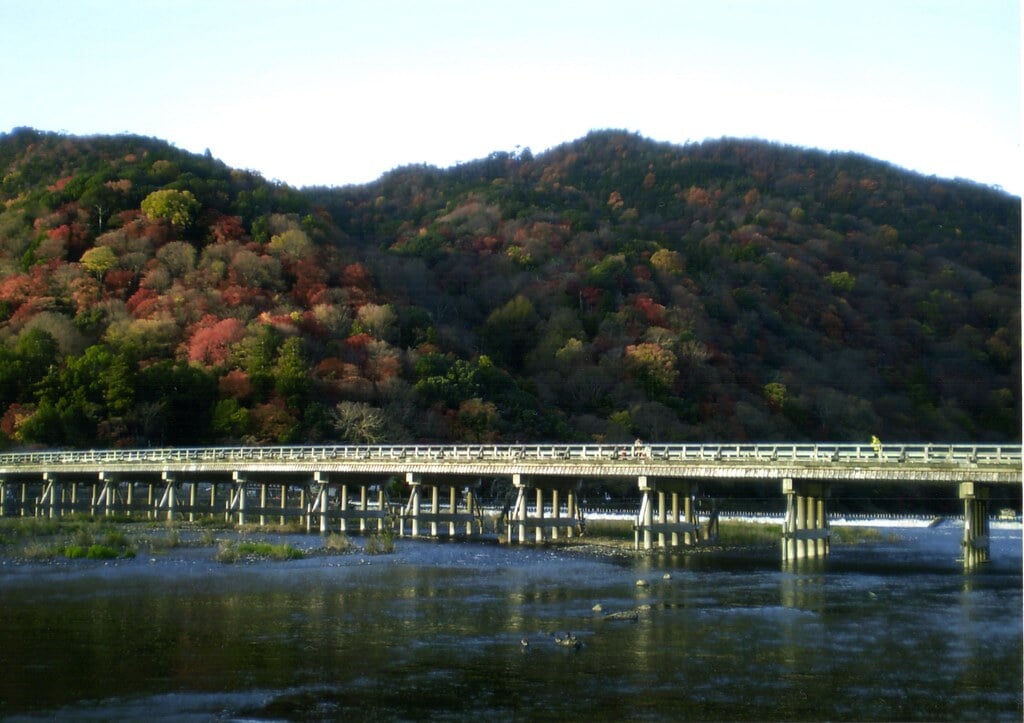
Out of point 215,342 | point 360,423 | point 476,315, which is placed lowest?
point 360,423

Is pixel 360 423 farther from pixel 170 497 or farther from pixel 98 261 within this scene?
pixel 98 261

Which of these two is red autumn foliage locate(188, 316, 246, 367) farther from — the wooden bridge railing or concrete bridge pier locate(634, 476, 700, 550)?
concrete bridge pier locate(634, 476, 700, 550)

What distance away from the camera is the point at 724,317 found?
95.4 m

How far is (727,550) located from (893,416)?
43610mm

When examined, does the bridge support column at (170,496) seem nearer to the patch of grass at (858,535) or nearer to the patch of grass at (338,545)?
the patch of grass at (338,545)

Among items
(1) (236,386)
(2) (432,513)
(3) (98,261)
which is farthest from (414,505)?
(3) (98,261)

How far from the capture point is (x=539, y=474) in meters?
45.9

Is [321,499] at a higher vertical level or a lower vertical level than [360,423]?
lower

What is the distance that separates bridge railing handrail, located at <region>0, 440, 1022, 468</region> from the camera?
35656 mm

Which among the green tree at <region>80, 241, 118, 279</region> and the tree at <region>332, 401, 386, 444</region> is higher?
the green tree at <region>80, 241, 118, 279</region>

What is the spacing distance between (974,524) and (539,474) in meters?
15.9

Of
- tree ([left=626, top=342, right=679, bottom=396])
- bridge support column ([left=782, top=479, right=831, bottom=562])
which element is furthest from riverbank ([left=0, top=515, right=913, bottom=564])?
tree ([left=626, top=342, right=679, bottom=396])

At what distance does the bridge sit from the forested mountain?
6356 millimetres

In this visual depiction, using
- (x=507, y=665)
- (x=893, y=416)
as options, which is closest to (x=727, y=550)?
(x=507, y=665)
